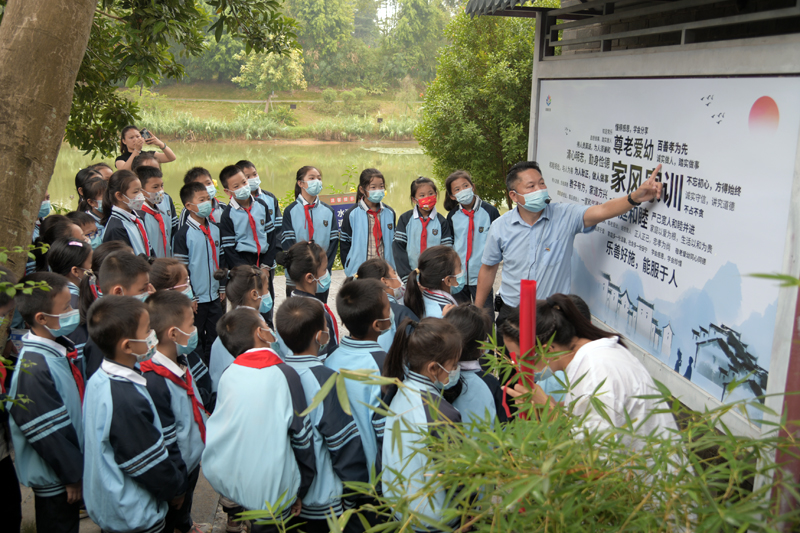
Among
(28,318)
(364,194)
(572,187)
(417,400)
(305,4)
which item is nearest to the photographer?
(417,400)

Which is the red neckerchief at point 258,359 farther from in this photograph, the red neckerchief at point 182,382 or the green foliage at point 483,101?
the green foliage at point 483,101

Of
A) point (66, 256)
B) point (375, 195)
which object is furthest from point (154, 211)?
point (375, 195)

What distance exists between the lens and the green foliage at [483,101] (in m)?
7.70

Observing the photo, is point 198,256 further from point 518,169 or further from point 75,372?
point 518,169

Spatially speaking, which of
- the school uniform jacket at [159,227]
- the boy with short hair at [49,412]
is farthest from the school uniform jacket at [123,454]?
the school uniform jacket at [159,227]

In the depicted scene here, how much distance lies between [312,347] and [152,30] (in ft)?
10.3

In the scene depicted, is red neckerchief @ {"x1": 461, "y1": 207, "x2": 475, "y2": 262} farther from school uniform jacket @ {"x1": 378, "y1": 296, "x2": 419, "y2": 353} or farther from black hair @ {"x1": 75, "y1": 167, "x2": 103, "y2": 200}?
black hair @ {"x1": 75, "y1": 167, "x2": 103, "y2": 200}

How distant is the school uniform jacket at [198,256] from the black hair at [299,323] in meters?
2.23

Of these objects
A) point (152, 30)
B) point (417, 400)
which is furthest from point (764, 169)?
point (152, 30)

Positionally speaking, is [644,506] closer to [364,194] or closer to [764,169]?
[764,169]

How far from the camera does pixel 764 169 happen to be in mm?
2191

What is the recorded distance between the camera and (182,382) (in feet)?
8.18

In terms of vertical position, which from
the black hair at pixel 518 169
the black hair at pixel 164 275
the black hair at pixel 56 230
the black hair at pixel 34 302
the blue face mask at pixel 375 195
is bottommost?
the black hair at pixel 164 275

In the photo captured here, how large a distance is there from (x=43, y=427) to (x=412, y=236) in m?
2.96
